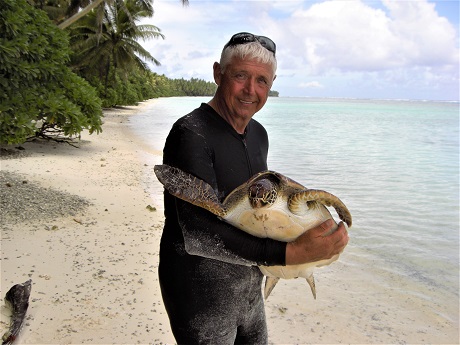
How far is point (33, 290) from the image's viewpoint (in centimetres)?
357

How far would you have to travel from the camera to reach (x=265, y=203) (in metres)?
1.63

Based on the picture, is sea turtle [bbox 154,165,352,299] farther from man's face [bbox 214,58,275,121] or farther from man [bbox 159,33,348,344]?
man's face [bbox 214,58,275,121]

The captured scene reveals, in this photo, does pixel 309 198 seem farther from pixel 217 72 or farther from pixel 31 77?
pixel 31 77

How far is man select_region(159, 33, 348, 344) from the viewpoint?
4.69ft

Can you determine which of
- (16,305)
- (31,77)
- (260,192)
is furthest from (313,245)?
(31,77)

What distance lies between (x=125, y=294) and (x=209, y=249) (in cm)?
266

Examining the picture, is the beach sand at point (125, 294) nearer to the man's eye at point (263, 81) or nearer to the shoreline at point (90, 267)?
the shoreline at point (90, 267)

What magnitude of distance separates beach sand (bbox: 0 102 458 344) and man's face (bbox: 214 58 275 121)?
90.2 inches

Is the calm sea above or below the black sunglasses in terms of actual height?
below

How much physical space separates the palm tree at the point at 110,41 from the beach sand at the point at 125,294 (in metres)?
24.6

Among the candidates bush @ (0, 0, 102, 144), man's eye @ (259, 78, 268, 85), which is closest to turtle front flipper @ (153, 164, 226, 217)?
man's eye @ (259, 78, 268, 85)

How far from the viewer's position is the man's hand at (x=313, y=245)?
4.61 ft

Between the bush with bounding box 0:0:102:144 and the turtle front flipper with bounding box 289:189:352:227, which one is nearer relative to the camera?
the turtle front flipper with bounding box 289:189:352:227

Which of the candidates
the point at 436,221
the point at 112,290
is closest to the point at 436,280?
the point at 436,221
